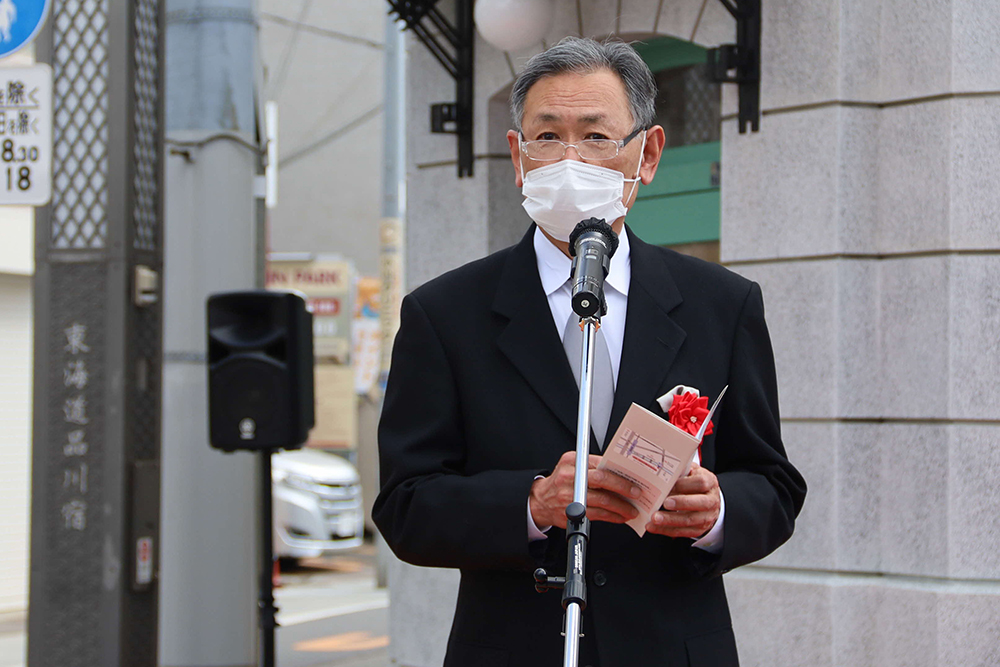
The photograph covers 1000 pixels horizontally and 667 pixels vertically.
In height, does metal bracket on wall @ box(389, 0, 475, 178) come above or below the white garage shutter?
above

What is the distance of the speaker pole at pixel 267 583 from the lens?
635cm

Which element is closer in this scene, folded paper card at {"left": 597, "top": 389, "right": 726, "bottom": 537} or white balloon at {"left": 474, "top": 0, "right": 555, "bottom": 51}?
folded paper card at {"left": 597, "top": 389, "right": 726, "bottom": 537}

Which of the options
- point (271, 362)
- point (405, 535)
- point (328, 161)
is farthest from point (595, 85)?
point (328, 161)

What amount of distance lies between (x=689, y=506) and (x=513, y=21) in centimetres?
440

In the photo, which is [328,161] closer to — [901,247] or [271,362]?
[271,362]

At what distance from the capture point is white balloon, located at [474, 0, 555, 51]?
613cm

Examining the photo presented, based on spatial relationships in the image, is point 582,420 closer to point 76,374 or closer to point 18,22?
point 76,374

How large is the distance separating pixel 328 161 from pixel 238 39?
1642 centimetres

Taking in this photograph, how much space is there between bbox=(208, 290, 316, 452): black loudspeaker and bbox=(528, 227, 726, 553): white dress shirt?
4.11 m

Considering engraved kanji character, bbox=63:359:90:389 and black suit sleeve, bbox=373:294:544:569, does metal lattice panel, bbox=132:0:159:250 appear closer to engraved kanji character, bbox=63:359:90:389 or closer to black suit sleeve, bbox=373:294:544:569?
engraved kanji character, bbox=63:359:90:389

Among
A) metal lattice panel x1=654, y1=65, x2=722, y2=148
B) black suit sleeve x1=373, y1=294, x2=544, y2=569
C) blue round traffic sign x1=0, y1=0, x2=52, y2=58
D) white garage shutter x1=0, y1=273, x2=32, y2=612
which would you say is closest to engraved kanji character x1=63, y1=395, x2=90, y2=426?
blue round traffic sign x1=0, y1=0, x2=52, y2=58

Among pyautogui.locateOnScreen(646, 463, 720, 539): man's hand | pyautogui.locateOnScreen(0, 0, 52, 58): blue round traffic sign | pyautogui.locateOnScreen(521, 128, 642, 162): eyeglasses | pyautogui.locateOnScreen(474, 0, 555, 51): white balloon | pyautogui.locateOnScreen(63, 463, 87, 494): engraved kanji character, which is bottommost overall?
pyautogui.locateOnScreen(63, 463, 87, 494): engraved kanji character

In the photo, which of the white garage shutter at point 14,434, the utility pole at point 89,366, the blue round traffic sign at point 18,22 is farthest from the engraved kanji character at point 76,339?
the white garage shutter at point 14,434

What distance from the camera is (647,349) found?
2.43 meters
